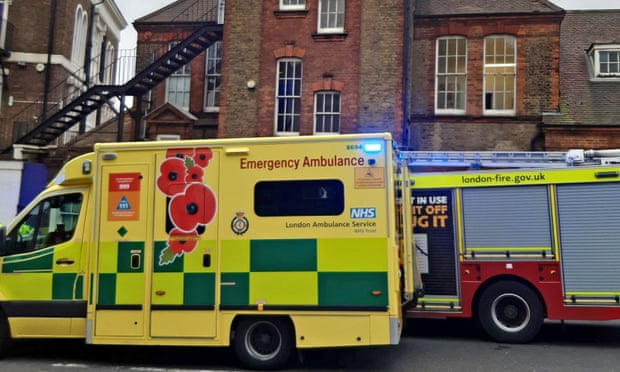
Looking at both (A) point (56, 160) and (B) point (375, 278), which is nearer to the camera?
(B) point (375, 278)

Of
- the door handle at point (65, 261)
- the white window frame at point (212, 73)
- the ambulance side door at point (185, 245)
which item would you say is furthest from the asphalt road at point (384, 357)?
the white window frame at point (212, 73)

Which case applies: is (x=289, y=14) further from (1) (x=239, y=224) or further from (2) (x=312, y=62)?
(1) (x=239, y=224)

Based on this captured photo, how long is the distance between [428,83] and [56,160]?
12.7m

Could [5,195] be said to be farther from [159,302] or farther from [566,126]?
[566,126]

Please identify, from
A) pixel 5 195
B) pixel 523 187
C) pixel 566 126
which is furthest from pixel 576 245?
pixel 5 195

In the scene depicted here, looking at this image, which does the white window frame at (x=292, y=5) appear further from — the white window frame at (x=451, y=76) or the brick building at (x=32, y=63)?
the brick building at (x=32, y=63)

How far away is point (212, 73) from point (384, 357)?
14844mm

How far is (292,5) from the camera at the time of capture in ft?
56.0

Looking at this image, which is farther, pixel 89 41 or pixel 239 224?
pixel 89 41

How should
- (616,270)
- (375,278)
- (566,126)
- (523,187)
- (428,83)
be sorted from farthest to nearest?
(428,83), (566,126), (523,187), (616,270), (375,278)

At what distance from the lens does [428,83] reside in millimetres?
17547

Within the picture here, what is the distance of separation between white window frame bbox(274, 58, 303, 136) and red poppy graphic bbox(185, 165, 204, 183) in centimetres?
1005

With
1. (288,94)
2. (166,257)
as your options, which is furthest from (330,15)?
(166,257)

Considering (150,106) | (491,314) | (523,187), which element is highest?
(150,106)
